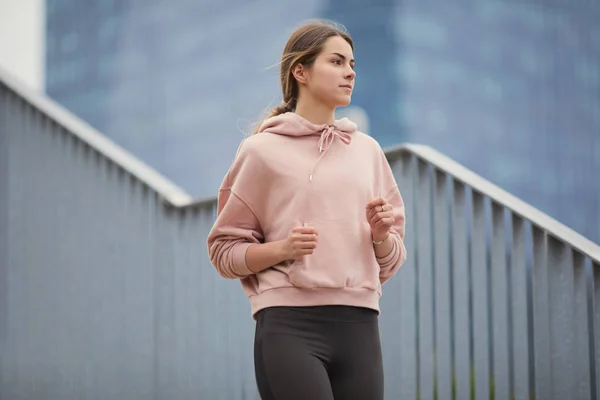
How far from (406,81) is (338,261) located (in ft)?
115

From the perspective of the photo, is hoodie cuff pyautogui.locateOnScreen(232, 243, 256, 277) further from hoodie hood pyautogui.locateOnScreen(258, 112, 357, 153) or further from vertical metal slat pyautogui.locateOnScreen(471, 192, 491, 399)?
vertical metal slat pyautogui.locateOnScreen(471, 192, 491, 399)

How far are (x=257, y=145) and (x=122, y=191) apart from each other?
8.20 ft

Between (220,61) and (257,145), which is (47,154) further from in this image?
(220,61)

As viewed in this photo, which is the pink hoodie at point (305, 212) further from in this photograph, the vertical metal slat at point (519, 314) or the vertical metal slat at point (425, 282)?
the vertical metal slat at point (425, 282)

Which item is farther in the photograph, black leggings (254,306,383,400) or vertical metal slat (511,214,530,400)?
vertical metal slat (511,214,530,400)

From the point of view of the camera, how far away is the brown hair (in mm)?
2598

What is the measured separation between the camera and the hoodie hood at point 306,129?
8.43 feet

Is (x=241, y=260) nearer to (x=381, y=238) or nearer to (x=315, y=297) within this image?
(x=315, y=297)

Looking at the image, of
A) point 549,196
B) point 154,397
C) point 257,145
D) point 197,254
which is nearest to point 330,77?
point 257,145

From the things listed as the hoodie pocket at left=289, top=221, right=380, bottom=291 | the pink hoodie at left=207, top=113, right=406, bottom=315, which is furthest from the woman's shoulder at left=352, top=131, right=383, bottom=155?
the hoodie pocket at left=289, top=221, right=380, bottom=291

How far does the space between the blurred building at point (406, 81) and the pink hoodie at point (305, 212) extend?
29.9 m

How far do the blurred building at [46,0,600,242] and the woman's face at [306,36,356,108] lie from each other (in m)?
29.9

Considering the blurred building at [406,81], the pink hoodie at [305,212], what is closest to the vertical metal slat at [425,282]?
the pink hoodie at [305,212]

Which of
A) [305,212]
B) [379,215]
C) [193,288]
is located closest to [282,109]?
[305,212]
